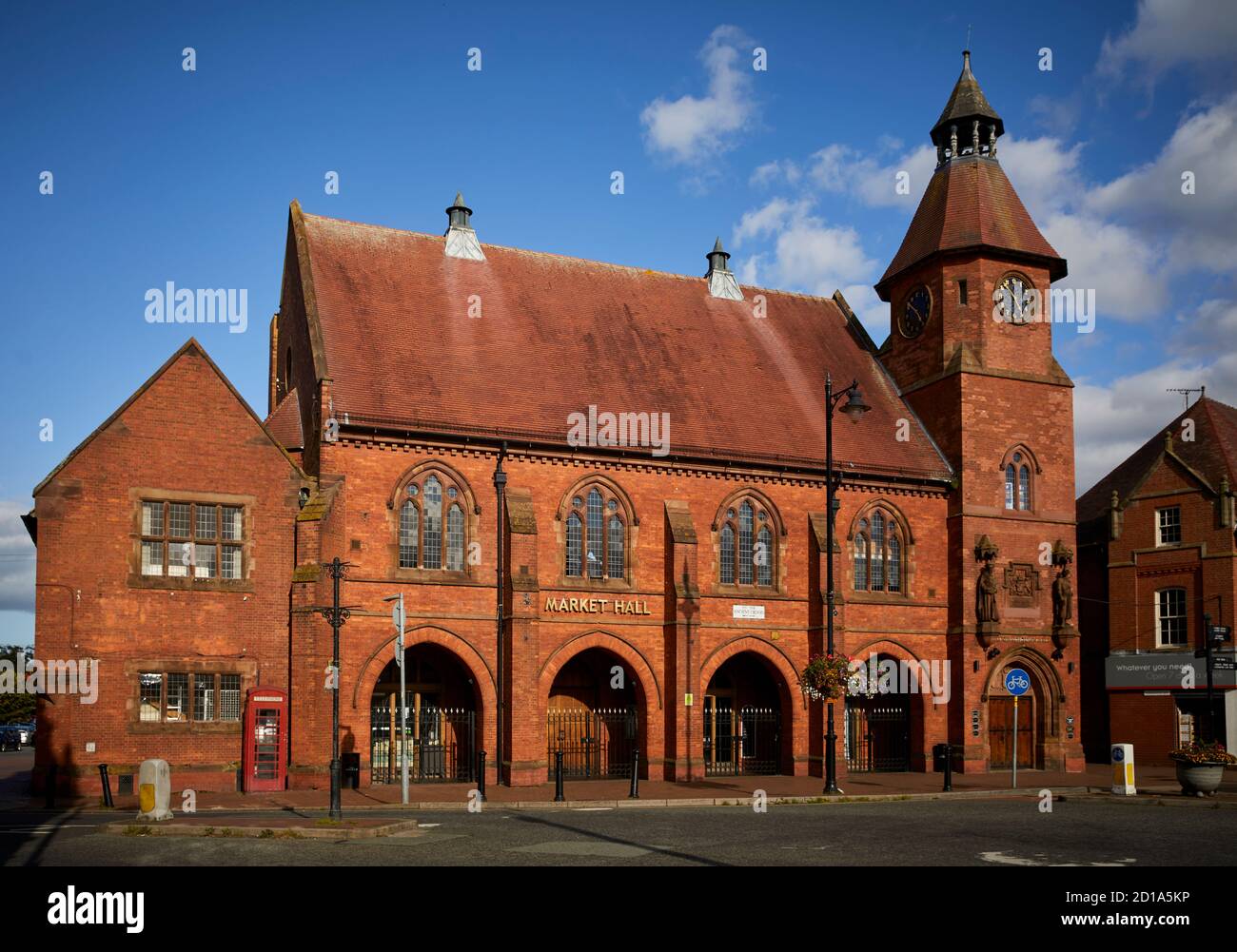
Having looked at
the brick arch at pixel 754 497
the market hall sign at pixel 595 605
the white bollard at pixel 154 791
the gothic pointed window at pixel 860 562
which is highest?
the brick arch at pixel 754 497

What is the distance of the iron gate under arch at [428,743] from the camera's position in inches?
1211

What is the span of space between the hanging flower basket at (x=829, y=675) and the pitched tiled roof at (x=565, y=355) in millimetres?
7232

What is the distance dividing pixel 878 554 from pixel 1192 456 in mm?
14297

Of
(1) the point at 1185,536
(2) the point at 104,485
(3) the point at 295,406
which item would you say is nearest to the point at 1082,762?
(1) the point at 1185,536

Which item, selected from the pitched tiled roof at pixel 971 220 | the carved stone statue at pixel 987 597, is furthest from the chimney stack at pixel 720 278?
the carved stone statue at pixel 987 597

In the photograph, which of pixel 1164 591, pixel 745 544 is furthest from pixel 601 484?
pixel 1164 591

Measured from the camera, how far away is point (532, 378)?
111ft

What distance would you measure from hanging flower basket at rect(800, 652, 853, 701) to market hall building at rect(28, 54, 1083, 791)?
4.04 metres

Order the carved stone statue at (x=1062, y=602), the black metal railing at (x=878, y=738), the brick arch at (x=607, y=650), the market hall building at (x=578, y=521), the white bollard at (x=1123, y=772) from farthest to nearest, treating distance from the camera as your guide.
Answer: the carved stone statue at (x=1062, y=602) → the black metal railing at (x=878, y=738) → the brick arch at (x=607, y=650) → the white bollard at (x=1123, y=772) → the market hall building at (x=578, y=521)

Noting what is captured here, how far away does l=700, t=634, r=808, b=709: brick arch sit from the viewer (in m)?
33.4

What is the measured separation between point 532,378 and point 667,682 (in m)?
9.32

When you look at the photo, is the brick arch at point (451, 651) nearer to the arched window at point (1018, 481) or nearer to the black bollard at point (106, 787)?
the black bollard at point (106, 787)

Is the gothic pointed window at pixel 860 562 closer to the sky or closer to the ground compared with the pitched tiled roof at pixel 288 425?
closer to the ground

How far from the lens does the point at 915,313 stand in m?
39.6
